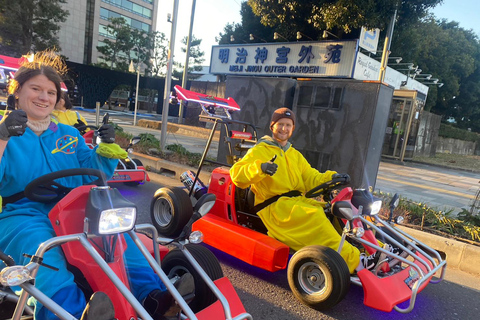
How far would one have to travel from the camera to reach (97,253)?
1483 mm

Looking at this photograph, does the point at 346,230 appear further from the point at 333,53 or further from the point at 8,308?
the point at 333,53

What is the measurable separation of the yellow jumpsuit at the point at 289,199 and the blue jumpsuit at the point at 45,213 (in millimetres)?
1245

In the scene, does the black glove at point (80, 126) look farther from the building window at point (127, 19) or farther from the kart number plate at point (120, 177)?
the building window at point (127, 19)

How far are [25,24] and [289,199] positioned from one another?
29.0 metres

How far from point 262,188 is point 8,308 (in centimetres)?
214

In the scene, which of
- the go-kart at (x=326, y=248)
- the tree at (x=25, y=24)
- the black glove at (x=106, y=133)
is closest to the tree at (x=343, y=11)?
the go-kart at (x=326, y=248)

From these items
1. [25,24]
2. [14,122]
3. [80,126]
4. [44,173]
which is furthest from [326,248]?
[25,24]

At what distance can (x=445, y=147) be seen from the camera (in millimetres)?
24500

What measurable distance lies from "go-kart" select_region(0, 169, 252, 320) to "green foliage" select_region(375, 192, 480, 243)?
139 inches

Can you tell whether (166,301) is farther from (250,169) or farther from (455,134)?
(455,134)

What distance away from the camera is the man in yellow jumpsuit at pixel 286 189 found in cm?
287

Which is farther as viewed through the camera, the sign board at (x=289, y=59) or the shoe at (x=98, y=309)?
the sign board at (x=289, y=59)

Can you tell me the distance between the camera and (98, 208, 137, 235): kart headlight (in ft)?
4.83

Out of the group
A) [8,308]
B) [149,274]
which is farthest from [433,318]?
[8,308]
